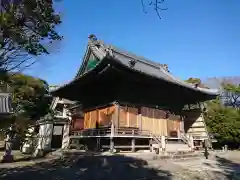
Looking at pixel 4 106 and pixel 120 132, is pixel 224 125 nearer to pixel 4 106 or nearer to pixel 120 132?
pixel 120 132

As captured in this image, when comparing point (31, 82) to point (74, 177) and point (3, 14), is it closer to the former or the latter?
point (74, 177)

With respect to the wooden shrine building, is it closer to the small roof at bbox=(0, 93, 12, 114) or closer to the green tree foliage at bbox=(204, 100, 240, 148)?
the small roof at bbox=(0, 93, 12, 114)

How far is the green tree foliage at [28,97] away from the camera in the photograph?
66.0ft

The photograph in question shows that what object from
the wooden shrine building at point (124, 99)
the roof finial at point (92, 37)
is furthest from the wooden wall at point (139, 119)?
the roof finial at point (92, 37)

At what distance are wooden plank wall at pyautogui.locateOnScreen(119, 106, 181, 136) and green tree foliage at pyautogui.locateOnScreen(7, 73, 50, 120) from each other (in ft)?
30.7

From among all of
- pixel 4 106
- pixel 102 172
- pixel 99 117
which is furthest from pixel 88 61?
pixel 102 172

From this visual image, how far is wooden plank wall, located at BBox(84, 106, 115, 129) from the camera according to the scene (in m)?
16.2

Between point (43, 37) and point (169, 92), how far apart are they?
45.1 feet

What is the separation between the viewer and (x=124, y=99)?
53.5ft

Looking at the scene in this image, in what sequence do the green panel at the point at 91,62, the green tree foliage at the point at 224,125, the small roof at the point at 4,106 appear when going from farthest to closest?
the green tree foliage at the point at 224,125 < the green panel at the point at 91,62 < the small roof at the point at 4,106

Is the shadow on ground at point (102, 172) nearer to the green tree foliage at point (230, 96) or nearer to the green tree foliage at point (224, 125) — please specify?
the green tree foliage at point (224, 125)

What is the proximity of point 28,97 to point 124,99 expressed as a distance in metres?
10.6

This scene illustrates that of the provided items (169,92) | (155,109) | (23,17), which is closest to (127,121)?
(155,109)

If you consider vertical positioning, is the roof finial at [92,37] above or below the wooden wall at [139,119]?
above
